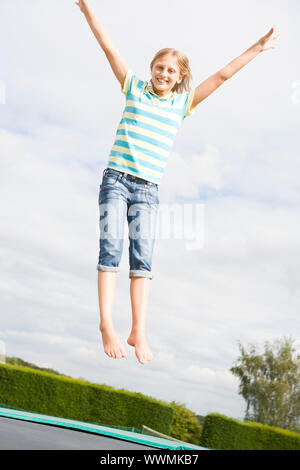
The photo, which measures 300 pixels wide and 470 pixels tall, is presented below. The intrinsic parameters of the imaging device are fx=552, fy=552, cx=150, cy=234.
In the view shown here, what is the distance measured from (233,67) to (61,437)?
10.5ft

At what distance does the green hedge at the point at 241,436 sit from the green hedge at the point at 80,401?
86 centimetres

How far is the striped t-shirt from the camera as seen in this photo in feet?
11.0

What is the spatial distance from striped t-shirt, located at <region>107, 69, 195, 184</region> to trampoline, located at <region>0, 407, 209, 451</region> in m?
1.85

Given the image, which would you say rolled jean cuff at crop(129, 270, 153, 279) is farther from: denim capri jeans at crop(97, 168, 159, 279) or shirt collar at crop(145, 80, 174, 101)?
shirt collar at crop(145, 80, 174, 101)

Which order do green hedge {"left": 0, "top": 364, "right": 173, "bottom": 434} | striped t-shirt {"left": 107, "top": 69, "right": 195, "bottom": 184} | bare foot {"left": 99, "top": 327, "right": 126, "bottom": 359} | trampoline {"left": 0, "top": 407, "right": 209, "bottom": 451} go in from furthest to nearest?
green hedge {"left": 0, "top": 364, "right": 173, "bottom": 434} → trampoline {"left": 0, "top": 407, "right": 209, "bottom": 451} → striped t-shirt {"left": 107, "top": 69, "right": 195, "bottom": 184} → bare foot {"left": 99, "top": 327, "right": 126, "bottom": 359}

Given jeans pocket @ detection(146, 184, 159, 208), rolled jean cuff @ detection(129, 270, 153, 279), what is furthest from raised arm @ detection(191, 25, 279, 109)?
rolled jean cuff @ detection(129, 270, 153, 279)

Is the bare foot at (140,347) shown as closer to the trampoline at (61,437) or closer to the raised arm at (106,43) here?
the trampoline at (61,437)

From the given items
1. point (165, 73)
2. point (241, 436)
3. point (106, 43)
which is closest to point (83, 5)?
point (106, 43)

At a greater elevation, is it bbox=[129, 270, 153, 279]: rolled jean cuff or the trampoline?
bbox=[129, 270, 153, 279]: rolled jean cuff

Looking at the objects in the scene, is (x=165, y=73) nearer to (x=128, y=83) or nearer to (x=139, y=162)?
(x=128, y=83)

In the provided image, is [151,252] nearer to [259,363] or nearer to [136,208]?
[136,208]

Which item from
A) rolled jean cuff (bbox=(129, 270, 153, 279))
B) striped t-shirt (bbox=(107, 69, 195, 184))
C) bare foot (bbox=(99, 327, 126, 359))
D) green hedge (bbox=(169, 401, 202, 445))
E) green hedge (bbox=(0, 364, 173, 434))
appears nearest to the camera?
bare foot (bbox=(99, 327, 126, 359))

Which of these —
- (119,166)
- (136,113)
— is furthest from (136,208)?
(136,113)
